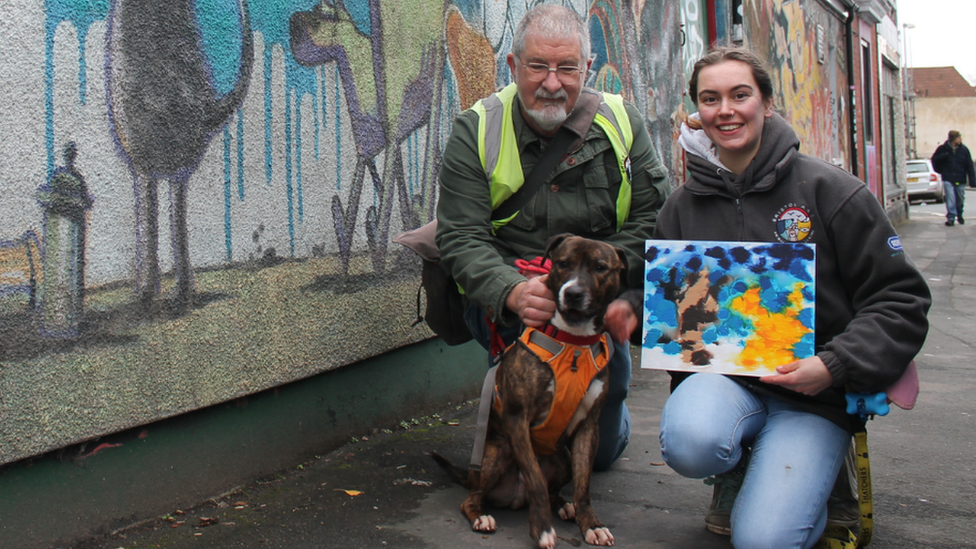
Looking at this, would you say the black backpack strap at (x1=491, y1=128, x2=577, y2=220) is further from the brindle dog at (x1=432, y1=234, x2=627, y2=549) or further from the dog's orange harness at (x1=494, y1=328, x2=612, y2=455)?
the dog's orange harness at (x1=494, y1=328, x2=612, y2=455)

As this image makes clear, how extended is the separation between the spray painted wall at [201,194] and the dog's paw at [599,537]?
1.71m

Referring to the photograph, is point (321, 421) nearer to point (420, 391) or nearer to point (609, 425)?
point (420, 391)

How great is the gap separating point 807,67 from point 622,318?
14075 millimetres

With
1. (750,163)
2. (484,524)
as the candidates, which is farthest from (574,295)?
(484,524)

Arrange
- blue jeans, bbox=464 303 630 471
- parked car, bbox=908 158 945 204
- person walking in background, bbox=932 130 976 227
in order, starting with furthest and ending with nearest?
parked car, bbox=908 158 945 204, person walking in background, bbox=932 130 976 227, blue jeans, bbox=464 303 630 471

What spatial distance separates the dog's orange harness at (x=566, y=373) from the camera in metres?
3.44

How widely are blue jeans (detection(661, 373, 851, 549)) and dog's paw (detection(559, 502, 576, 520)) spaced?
0.71 m

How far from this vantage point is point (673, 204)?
3492mm

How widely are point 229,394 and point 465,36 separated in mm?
2914

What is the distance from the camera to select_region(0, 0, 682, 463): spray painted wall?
310cm

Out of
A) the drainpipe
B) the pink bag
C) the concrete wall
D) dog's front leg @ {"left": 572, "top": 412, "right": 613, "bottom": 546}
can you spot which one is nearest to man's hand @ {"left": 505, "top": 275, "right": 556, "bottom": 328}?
dog's front leg @ {"left": 572, "top": 412, "right": 613, "bottom": 546}

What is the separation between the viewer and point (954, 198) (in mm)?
20938

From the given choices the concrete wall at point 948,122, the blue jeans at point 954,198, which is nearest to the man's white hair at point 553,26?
the blue jeans at point 954,198

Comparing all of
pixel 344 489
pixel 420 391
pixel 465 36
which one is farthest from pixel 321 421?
pixel 465 36
